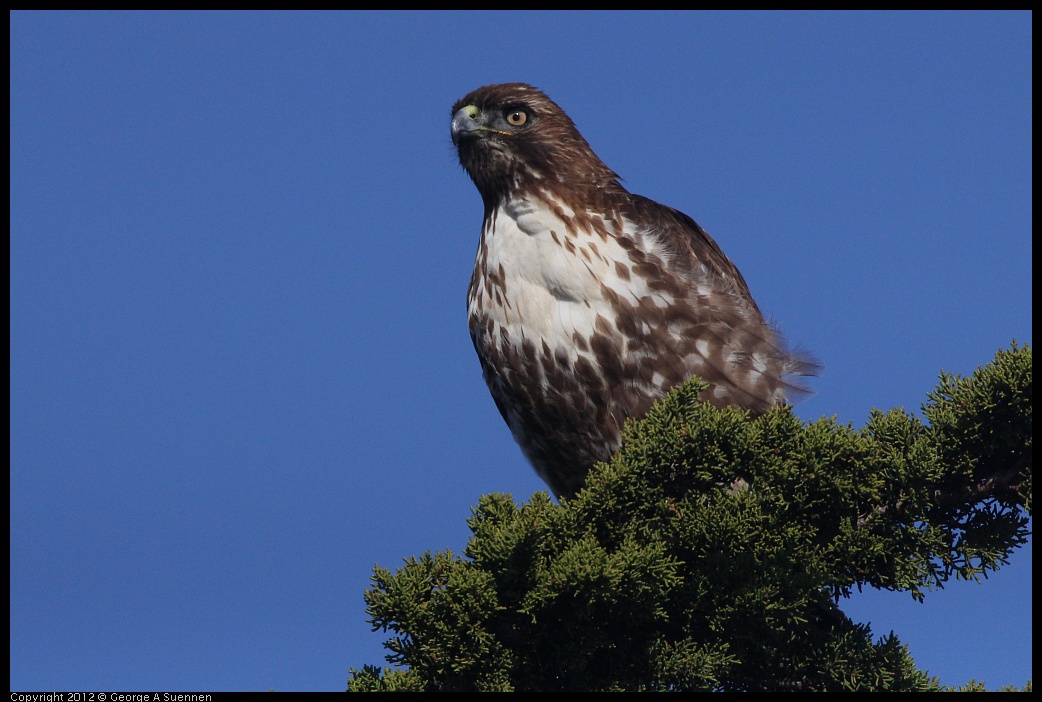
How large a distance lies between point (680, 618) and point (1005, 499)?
149 cm

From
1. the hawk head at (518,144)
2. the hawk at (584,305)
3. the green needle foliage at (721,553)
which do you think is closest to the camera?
the green needle foliage at (721,553)

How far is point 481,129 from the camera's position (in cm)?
699

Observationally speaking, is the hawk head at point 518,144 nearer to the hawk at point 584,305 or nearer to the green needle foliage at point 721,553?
the hawk at point 584,305

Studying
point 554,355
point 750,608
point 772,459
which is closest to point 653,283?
point 554,355

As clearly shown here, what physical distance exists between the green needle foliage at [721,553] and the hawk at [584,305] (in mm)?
1582

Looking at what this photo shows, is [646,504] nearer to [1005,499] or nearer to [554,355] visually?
[1005,499]

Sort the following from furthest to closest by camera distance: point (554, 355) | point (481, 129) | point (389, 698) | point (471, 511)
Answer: point (481, 129)
point (554, 355)
point (471, 511)
point (389, 698)

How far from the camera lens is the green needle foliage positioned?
418 centimetres

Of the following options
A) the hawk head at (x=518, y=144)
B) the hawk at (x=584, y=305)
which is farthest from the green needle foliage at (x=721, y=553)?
the hawk head at (x=518, y=144)

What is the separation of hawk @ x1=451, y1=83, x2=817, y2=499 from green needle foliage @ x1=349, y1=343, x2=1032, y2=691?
1.58 meters

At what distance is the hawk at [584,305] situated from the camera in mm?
6273

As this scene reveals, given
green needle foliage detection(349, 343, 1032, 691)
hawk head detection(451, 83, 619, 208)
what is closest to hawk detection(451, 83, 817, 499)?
hawk head detection(451, 83, 619, 208)

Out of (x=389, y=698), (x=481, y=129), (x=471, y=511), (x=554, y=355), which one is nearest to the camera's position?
(x=389, y=698)

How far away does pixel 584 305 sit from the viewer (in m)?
6.28
